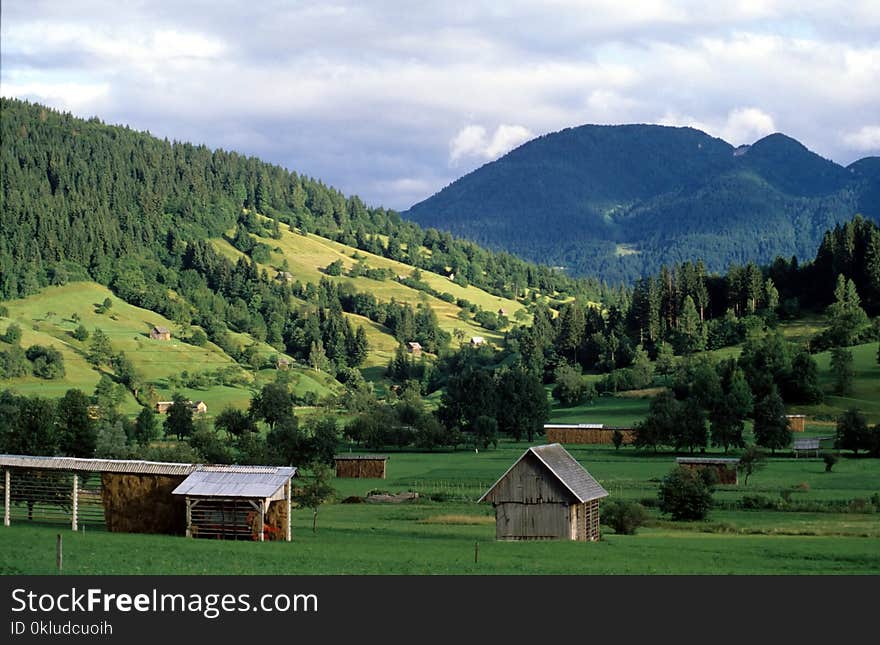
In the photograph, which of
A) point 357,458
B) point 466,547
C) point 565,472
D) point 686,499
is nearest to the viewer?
point 466,547

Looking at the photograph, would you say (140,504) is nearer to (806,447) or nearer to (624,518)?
(624,518)

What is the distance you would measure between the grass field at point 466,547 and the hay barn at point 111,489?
1.46 m

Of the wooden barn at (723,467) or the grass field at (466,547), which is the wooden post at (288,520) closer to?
the grass field at (466,547)

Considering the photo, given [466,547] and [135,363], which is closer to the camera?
[466,547]

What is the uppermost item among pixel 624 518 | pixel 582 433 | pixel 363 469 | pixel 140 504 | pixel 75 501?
pixel 582 433

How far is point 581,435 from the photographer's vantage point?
121 meters

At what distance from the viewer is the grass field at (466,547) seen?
39156 mm

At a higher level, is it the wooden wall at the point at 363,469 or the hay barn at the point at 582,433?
the hay barn at the point at 582,433

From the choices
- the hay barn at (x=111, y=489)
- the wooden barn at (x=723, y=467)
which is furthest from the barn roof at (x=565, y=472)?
the wooden barn at (x=723, y=467)

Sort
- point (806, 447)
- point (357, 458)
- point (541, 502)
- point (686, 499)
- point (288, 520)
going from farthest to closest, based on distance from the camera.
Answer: point (806, 447)
point (357, 458)
point (686, 499)
point (541, 502)
point (288, 520)

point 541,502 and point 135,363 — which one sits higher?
point 135,363

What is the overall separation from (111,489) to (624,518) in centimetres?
2379

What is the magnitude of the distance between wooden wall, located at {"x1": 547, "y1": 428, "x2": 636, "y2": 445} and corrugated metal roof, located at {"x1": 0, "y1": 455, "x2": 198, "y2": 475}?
233 ft

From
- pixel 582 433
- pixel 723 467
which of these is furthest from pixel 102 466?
pixel 582 433
